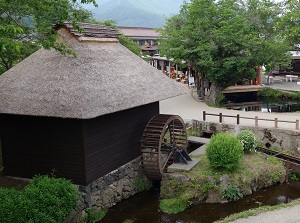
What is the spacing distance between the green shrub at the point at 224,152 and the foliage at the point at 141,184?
116 inches

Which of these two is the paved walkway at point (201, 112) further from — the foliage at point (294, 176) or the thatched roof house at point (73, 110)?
the thatched roof house at point (73, 110)

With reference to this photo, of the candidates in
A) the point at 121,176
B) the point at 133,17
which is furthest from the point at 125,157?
the point at 133,17

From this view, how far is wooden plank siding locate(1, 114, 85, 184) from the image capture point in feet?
40.5

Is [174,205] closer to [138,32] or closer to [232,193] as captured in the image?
[232,193]

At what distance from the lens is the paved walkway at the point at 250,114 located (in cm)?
1101

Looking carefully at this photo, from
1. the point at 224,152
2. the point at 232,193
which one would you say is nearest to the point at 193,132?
the point at 224,152

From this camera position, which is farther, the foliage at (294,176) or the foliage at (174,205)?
the foliage at (294,176)

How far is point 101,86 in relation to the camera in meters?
12.7

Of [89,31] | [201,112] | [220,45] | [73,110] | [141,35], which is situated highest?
[141,35]

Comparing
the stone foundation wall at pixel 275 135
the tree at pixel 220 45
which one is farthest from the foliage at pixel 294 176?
the tree at pixel 220 45

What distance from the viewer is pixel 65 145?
1248 cm

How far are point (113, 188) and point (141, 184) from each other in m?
1.87

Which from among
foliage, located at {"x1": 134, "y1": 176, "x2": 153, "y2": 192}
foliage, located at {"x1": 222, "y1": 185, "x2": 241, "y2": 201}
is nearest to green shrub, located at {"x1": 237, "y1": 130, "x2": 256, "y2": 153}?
foliage, located at {"x1": 222, "y1": 185, "x2": 241, "y2": 201}

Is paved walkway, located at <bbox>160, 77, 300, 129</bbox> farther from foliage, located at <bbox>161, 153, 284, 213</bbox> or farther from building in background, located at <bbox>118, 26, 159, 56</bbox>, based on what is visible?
building in background, located at <bbox>118, 26, 159, 56</bbox>
